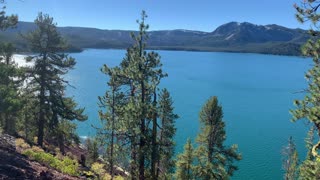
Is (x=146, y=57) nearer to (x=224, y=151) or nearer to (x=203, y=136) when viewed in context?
(x=203, y=136)

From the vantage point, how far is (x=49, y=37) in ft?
93.1

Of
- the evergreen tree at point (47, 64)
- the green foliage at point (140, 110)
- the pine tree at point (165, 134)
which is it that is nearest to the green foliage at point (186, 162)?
the pine tree at point (165, 134)

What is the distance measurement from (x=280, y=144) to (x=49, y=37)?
4301cm

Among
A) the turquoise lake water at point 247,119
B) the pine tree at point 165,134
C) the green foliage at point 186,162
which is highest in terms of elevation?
the pine tree at point 165,134

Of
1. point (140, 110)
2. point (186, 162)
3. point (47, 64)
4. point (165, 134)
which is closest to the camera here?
point (140, 110)

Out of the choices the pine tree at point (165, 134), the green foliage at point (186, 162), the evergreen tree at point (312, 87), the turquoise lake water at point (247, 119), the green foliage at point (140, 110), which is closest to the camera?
the evergreen tree at point (312, 87)

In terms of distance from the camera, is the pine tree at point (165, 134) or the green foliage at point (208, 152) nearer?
the pine tree at point (165, 134)

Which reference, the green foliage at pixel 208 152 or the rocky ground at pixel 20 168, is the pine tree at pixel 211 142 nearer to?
the green foliage at pixel 208 152

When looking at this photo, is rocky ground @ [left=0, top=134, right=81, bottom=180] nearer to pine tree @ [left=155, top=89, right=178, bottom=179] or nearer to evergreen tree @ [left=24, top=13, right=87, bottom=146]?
pine tree @ [left=155, top=89, right=178, bottom=179]

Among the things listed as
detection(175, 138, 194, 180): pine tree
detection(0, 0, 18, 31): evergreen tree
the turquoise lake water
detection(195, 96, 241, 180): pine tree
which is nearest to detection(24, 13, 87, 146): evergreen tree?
detection(0, 0, 18, 31): evergreen tree

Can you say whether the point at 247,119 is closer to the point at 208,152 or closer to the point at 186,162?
the point at 208,152

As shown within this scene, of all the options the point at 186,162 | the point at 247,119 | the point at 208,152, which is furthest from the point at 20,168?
the point at 247,119

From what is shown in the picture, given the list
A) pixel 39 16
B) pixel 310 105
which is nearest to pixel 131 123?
pixel 310 105

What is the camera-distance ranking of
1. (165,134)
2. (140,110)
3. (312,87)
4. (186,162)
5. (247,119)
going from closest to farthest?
(312,87), (140,110), (165,134), (186,162), (247,119)
